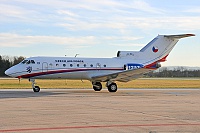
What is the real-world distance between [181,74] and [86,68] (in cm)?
13725

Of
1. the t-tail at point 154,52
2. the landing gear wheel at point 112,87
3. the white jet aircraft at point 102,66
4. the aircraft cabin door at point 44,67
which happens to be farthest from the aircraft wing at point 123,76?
the aircraft cabin door at point 44,67

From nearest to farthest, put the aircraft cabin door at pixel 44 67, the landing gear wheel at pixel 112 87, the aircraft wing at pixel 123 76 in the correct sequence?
1. the aircraft wing at pixel 123 76
2. the aircraft cabin door at pixel 44 67
3. the landing gear wheel at pixel 112 87

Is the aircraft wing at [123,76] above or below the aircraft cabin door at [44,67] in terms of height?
below

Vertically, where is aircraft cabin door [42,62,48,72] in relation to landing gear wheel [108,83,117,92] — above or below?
above

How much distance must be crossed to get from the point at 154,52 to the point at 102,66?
5049 millimetres

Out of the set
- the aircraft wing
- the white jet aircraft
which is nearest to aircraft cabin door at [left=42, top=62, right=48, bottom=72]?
the white jet aircraft

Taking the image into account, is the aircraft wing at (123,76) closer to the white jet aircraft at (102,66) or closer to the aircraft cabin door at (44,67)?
the white jet aircraft at (102,66)

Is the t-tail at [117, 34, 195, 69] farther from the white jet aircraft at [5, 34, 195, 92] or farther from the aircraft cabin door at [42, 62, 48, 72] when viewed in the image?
the aircraft cabin door at [42, 62, 48, 72]

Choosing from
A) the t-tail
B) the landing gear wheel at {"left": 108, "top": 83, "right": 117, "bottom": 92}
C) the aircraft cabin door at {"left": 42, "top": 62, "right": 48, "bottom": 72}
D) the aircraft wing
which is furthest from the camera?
the t-tail

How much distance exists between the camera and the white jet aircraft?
31.7 metres

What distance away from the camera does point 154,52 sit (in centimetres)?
3531

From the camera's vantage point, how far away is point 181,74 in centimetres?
16588

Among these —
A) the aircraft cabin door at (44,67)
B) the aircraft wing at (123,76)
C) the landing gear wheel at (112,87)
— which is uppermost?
the aircraft cabin door at (44,67)

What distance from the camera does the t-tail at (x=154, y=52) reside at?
35.2m
